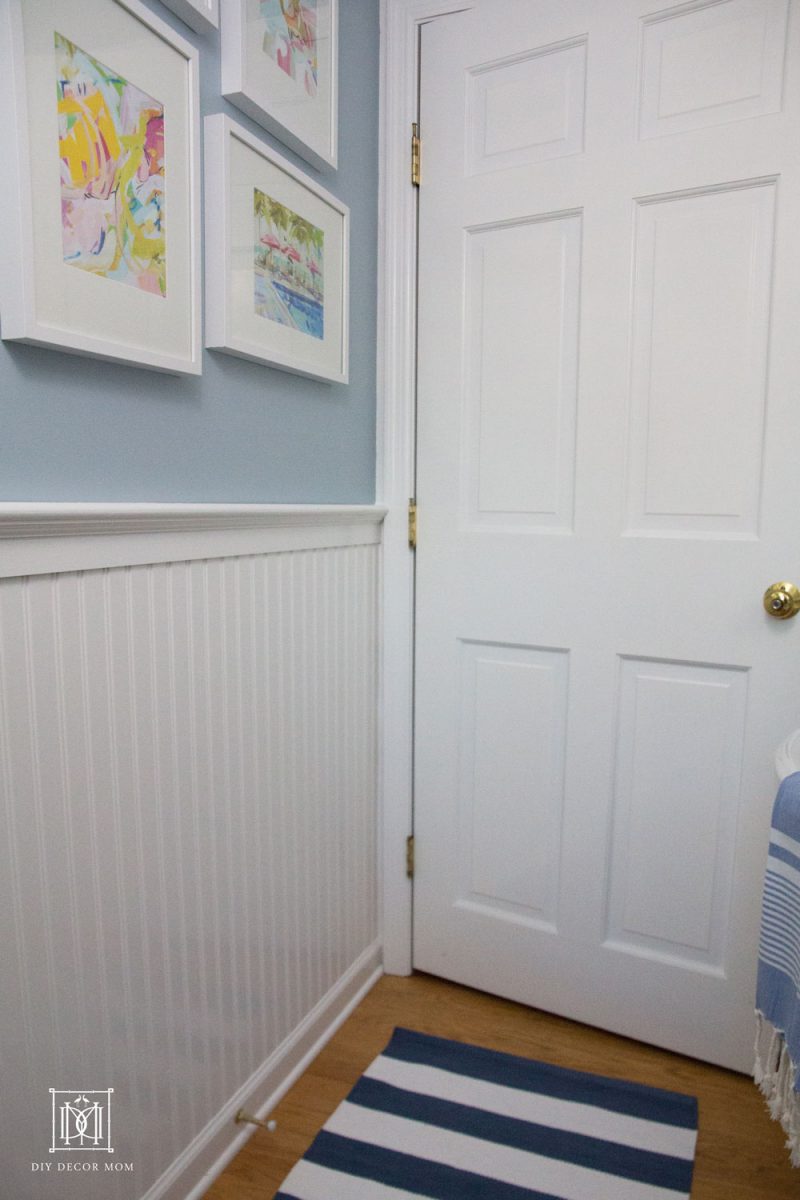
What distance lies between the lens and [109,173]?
933 mm

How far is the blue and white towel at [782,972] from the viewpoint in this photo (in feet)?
2.77

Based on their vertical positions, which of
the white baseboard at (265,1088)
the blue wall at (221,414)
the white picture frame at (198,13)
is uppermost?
the white picture frame at (198,13)

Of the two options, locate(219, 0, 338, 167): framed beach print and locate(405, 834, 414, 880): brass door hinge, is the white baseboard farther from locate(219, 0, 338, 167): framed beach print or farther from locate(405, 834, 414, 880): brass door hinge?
locate(219, 0, 338, 167): framed beach print

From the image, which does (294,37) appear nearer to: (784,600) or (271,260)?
(271,260)

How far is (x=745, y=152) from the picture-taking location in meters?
1.33

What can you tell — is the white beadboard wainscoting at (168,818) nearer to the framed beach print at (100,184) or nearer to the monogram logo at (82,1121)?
the monogram logo at (82,1121)

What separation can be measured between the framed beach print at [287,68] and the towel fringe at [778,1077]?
1.45m

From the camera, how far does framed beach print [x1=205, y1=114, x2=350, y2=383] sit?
1.12 metres

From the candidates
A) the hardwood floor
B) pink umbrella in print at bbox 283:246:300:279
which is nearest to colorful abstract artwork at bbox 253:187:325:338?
pink umbrella in print at bbox 283:246:300:279

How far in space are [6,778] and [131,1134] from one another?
1.90 feet

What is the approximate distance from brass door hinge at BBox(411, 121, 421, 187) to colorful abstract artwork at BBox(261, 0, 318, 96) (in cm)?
30

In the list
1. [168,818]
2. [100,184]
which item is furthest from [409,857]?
[100,184]

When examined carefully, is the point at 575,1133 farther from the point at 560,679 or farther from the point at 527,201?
the point at 527,201

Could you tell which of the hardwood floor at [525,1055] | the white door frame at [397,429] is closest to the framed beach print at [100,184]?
the white door frame at [397,429]
